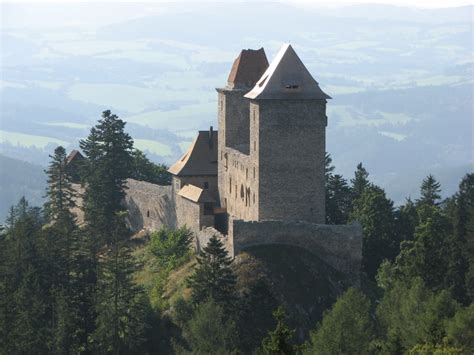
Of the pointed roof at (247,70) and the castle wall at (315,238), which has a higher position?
the pointed roof at (247,70)

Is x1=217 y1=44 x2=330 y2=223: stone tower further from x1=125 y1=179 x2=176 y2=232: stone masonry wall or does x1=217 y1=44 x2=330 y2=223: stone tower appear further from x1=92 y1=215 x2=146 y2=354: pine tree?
x1=125 y1=179 x2=176 y2=232: stone masonry wall

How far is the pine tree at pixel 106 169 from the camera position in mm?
79938

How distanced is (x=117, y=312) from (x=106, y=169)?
19557 millimetres

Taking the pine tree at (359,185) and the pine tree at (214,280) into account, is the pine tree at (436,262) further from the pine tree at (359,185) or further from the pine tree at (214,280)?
the pine tree at (359,185)

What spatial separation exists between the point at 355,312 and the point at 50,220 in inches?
1183

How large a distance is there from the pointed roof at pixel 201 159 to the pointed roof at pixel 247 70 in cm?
433

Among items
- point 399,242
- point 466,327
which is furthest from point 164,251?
point 466,327

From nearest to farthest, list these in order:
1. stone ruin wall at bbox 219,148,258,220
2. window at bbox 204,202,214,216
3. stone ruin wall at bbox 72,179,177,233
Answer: stone ruin wall at bbox 219,148,258,220 < window at bbox 204,202,214,216 < stone ruin wall at bbox 72,179,177,233

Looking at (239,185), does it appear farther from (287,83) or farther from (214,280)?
(214,280)

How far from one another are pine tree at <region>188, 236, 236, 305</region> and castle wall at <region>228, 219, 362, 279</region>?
273 cm

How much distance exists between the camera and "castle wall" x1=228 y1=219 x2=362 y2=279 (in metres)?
66.8

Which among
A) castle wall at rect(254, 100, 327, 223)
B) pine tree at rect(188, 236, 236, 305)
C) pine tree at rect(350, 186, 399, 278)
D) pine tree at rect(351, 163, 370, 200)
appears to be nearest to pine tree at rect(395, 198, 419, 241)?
pine tree at rect(350, 186, 399, 278)

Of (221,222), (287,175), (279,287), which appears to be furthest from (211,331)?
(221,222)

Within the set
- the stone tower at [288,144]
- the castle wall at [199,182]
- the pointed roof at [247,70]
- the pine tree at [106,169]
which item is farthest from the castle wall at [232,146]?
the pine tree at [106,169]
